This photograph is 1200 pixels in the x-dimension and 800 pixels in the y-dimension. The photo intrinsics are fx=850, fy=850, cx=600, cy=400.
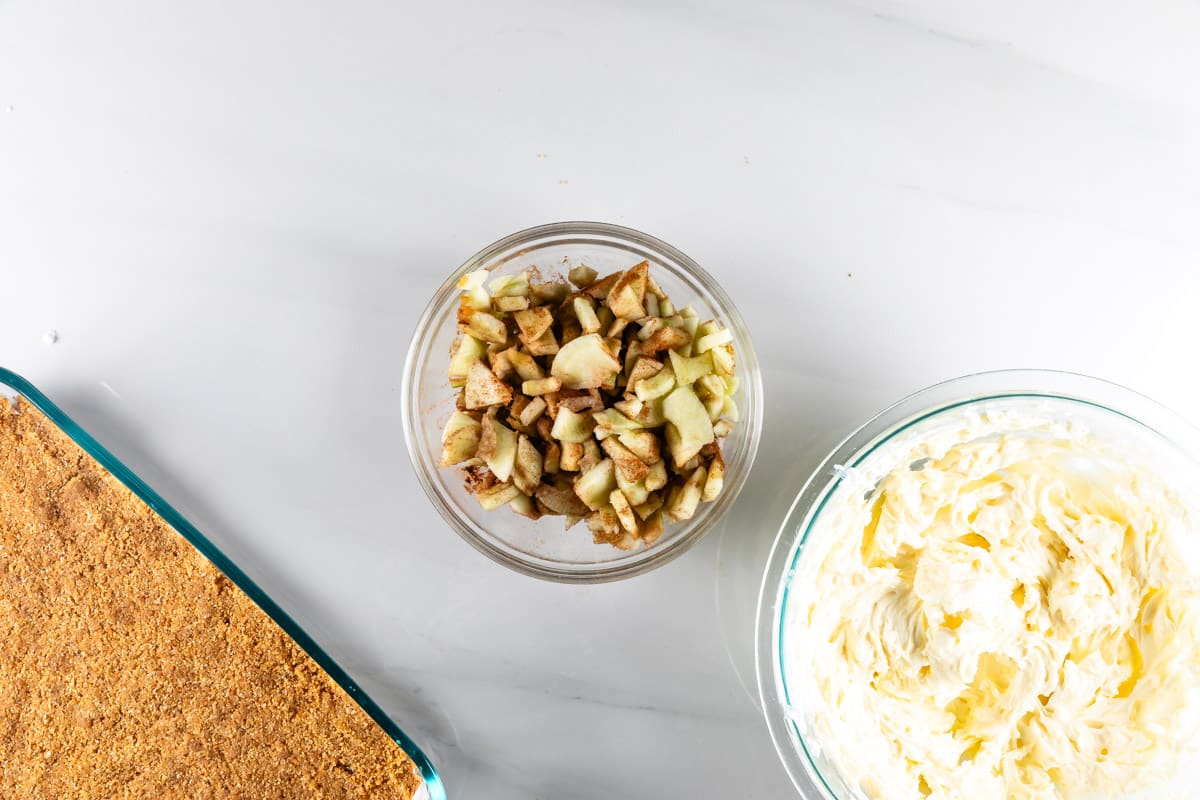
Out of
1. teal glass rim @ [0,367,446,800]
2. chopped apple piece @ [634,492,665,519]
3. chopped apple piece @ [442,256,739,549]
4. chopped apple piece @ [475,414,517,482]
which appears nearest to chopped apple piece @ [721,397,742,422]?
chopped apple piece @ [442,256,739,549]

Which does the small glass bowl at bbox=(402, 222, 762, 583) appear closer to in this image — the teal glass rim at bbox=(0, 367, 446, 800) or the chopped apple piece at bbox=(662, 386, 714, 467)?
the chopped apple piece at bbox=(662, 386, 714, 467)

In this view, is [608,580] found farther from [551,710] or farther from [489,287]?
[489,287]

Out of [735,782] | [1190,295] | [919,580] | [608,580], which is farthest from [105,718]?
[1190,295]

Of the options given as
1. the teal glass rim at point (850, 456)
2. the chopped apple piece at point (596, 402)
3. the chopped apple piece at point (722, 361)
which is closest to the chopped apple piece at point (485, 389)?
the chopped apple piece at point (596, 402)

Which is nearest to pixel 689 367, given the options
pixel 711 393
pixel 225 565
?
pixel 711 393

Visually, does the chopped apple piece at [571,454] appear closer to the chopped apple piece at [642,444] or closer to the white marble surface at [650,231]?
the chopped apple piece at [642,444]
